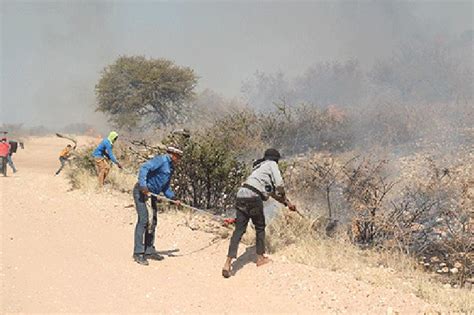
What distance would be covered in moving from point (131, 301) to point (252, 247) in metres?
2.04

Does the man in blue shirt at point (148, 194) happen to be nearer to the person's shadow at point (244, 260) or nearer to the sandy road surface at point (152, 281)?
the sandy road surface at point (152, 281)

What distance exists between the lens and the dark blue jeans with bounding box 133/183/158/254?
250 inches

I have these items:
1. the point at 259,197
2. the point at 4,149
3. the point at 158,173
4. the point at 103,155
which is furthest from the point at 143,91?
the point at 259,197

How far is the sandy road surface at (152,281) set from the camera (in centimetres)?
508

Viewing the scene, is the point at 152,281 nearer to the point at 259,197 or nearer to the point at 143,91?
the point at 259,197

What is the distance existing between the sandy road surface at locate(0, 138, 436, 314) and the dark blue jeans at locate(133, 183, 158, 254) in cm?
23

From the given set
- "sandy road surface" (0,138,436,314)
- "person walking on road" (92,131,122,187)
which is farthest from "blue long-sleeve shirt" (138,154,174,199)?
"person walking on road" (92,131,122,187)

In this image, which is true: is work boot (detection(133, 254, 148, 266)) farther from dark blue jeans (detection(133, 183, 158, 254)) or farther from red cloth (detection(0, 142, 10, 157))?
red cloth (detection(0, 142, 10, 157))

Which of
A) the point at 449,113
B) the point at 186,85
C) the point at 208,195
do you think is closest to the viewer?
the point at 208,195

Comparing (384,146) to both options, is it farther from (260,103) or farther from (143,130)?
(260,103)

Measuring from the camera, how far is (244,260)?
6379 millimetres

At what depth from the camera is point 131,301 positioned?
17.2ft

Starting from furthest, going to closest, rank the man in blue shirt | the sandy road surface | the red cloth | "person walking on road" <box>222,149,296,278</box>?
the red cloth, the man in blue shirt, "person walking on road" <box>222,149,296,278</box>, the sandy road surface

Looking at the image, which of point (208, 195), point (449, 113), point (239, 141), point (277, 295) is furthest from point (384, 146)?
point (277, 295)
